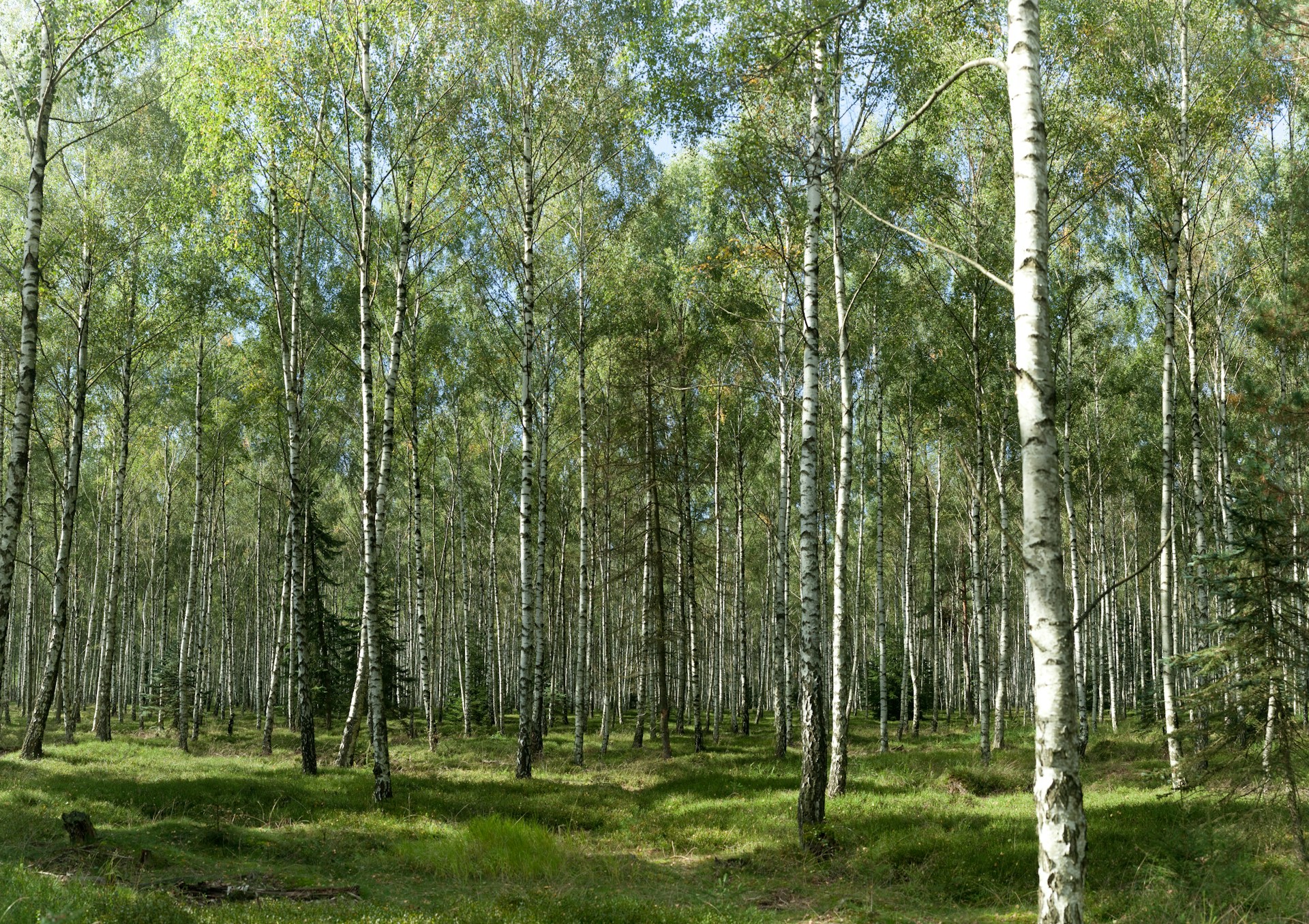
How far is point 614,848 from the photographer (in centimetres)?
1119

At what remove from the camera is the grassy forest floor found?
7504 mm

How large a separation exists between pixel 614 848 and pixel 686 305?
50.8ft

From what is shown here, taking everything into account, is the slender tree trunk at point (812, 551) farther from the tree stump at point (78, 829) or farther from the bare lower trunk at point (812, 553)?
the tree stump at point (78, 829)

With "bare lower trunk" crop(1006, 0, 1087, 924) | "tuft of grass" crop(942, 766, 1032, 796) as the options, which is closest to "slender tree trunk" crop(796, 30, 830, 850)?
"tuft of grass" crop(942, 766, 1032, 796)

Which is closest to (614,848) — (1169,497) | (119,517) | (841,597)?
(841,597)

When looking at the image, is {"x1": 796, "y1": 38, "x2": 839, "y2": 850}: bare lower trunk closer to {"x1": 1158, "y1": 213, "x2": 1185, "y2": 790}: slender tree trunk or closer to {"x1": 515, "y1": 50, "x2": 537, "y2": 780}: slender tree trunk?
{"x1": 515, "y1": 50, "x2": 537, "y2": 780}: slender tree trunk

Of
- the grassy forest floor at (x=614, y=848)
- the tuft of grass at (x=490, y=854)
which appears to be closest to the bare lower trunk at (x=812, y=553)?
the grassy forest floor at (x=614, y=848)

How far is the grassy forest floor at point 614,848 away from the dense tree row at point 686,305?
111 cm

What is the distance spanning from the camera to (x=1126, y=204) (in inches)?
667

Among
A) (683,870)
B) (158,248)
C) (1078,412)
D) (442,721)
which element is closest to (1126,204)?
(1078,412)

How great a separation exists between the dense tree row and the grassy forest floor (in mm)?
1109

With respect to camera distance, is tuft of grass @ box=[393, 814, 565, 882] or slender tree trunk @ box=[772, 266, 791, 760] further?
slender tree trunk @ box=[772, 266, 791, 760]

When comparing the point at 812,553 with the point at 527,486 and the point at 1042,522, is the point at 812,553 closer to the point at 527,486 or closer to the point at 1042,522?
the point at 527,486

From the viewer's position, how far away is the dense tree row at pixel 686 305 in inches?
419
